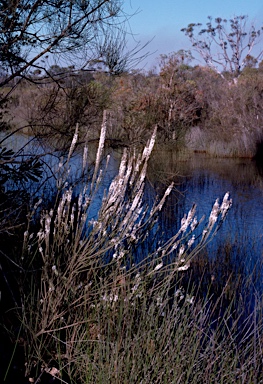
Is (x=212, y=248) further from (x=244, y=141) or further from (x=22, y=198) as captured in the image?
(x=244, y=141)

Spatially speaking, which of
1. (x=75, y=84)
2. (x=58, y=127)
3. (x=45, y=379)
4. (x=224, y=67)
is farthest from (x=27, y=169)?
(x=224, y=67)

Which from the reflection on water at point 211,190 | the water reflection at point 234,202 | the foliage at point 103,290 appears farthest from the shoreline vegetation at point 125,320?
the water reflection at point 234,202

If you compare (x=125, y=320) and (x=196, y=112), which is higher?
(x=196, y=112)

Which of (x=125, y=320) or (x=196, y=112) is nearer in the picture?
(x=125, y=320)

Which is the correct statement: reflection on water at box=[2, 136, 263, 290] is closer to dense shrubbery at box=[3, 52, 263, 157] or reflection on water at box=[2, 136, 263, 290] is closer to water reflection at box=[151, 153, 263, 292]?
water reflection at box=[151, 153, 263, 292]

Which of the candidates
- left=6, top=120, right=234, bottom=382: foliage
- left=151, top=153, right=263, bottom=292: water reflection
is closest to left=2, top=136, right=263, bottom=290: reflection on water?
left=151, top=153, right=263, bottom=292: water reflection

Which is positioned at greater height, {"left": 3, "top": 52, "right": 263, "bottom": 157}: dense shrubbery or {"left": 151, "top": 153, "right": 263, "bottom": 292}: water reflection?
{"left": 3, "top": 52, "right": 263, "bottom": 157}: dense shrubbery

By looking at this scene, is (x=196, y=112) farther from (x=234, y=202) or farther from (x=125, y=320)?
(x=125, y=320)

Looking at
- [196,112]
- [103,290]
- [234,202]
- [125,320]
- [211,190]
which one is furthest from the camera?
[196,112]

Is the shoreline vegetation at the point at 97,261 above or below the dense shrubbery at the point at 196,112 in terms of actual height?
below

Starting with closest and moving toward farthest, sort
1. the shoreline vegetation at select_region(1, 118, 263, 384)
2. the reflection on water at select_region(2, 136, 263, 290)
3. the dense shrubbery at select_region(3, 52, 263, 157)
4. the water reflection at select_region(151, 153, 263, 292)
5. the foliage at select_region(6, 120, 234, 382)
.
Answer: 1. the shoreline vegetation at select_region(1, 118, 263, 384)
2. the foliage at select_region(6, 120, 234, 382)
3. the water reflection at select_region(151, 153, 263, 292)
4. the reflection on water at select_region(2, 136, 263, 290)
5. the dense shrubbery at select_region(3, 52, 263, 157)

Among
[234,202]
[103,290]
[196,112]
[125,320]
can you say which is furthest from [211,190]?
[196,112]

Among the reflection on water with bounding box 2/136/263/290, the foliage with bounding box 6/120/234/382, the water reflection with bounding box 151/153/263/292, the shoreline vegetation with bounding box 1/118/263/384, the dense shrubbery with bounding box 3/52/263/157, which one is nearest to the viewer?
the shoreline vegetation with bounding box 1/118/263/384

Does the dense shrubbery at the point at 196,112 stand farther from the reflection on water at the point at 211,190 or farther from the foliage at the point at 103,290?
the foliage at the point at 103,290
